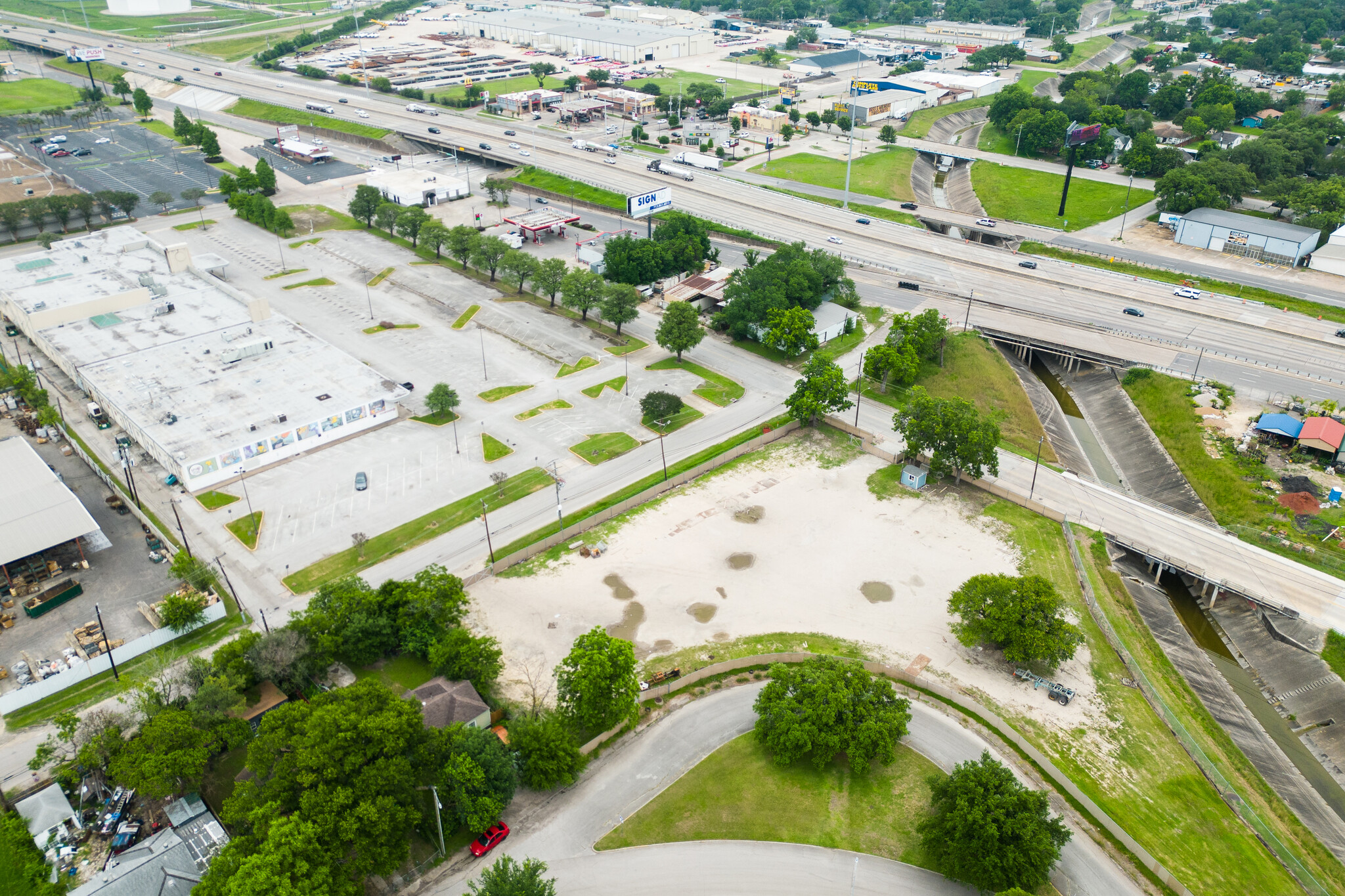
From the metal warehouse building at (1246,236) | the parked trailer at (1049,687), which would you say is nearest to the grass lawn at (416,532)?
the parked trailer at (1049,687)

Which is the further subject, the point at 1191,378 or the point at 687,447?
the point at 1191,378

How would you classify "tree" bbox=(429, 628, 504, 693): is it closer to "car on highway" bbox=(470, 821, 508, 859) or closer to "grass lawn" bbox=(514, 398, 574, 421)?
"car on highway" bbox=(470, 821, 508, 859)

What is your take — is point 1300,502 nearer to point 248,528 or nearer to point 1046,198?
point 248,528

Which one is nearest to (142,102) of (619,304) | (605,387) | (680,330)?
(619,304)

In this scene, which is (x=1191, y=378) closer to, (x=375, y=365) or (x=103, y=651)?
(x=375, y=365)

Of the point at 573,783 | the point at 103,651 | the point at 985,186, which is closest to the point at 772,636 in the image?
the point at 573,783

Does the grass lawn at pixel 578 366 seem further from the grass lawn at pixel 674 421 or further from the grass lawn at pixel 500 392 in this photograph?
the grass lawn at pixel 674 421
